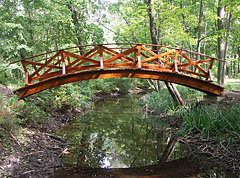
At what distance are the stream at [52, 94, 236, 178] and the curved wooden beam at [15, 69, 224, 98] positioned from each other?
2.04 metres

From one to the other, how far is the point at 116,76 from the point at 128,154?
3352 millimetres

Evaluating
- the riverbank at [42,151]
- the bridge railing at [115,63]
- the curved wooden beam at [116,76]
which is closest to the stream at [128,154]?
the riverbank at [42,151]

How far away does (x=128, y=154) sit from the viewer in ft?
18.8

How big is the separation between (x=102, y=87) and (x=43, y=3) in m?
10.7

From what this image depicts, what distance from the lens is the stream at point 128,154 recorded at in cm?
469

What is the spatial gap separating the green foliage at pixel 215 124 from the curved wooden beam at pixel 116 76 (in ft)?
3.94

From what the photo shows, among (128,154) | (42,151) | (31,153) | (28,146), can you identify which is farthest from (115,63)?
(31,153)

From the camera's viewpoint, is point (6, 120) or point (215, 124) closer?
point (6, 120)

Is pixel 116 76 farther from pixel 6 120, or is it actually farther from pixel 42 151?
pixel 6 120

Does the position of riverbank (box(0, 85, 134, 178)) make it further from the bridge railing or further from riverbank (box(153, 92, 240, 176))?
riverbank (box(153, 92, 240, 176))

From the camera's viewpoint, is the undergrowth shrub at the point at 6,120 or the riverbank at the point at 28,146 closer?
the riverbank at the point at 28,146

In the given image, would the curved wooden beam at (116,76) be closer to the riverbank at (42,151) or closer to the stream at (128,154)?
the riverbank at (42,151)

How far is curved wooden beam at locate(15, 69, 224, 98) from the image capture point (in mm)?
7133

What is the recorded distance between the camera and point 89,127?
8.57 m
